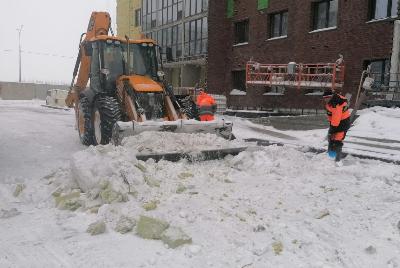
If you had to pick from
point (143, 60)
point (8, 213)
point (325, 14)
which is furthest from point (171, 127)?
point (325, 14)

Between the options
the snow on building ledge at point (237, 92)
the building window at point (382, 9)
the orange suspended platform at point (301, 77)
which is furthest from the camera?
the snow on building ledge at point (237, 92)

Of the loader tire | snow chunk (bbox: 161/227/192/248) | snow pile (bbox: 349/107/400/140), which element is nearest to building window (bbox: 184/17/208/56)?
snow pile (bbox: 349/107/400/140)

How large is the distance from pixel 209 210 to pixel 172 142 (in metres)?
2.77

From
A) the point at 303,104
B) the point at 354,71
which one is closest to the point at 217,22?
the point at 303,104

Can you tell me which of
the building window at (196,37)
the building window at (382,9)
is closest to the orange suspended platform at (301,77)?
the building window at (382,9)

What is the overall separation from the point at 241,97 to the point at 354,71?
A: 22.7ft

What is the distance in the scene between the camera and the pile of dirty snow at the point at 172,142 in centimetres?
679

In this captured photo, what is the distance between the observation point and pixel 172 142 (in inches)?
276

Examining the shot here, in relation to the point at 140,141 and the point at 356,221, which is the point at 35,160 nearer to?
the point at 140,141

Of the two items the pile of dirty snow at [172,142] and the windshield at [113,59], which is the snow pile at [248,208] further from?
the windshield at [113,59]

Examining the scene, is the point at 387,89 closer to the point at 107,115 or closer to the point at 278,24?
the point at 278,24

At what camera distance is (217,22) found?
72.0 ft

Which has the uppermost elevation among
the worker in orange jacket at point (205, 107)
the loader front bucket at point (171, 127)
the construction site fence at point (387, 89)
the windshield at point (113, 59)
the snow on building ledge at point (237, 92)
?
the windshield at point (113, 59)

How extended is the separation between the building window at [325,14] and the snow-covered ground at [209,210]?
11096mm
